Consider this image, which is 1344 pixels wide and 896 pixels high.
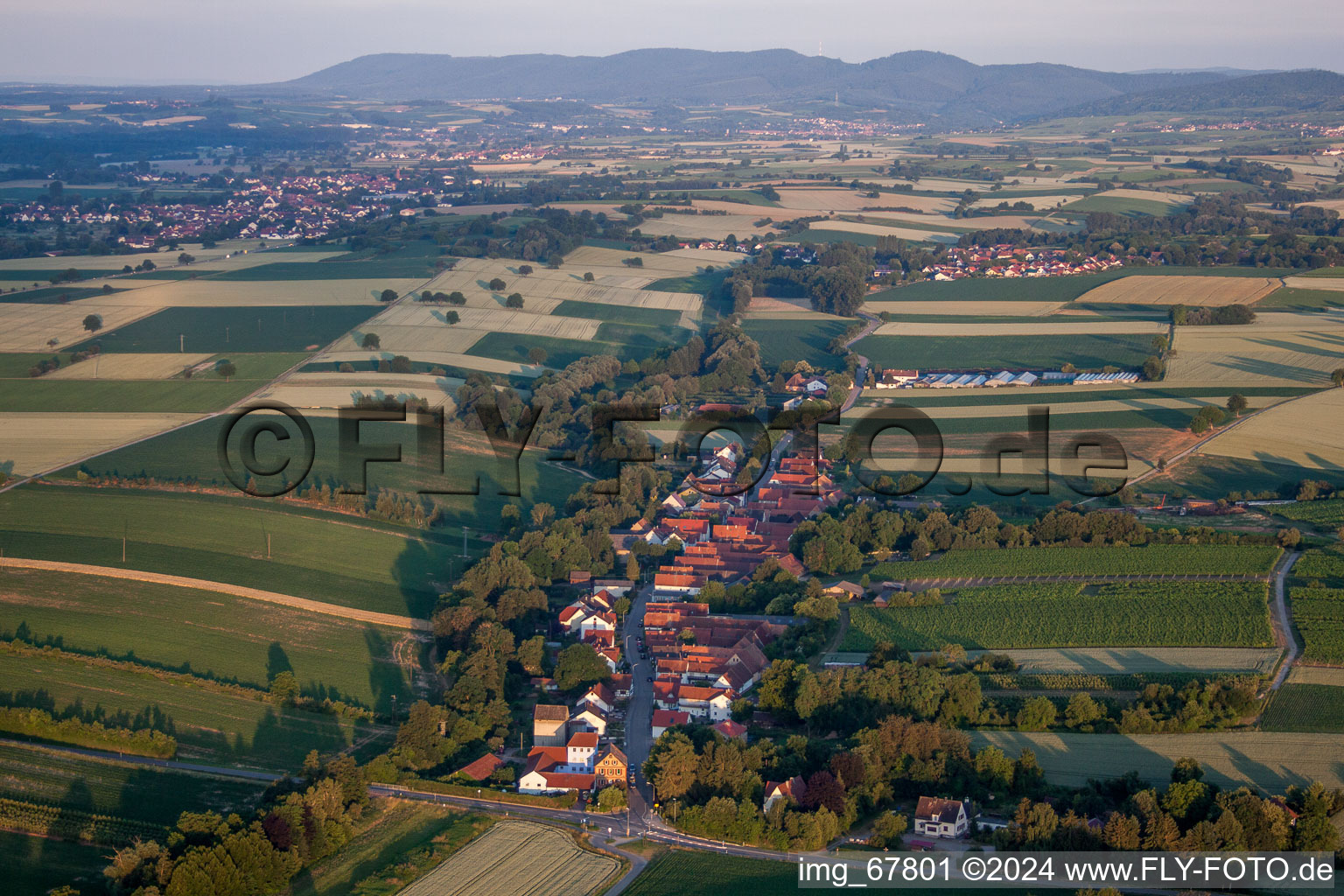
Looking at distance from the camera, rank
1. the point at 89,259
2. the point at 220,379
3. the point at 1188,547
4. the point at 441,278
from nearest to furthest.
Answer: the point at 1188,547, the point at 220,379, the point at 441,278, the point at 89,259

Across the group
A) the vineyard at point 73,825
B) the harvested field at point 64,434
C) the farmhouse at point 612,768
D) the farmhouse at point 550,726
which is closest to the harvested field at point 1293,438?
the farmhouse at point 550,726

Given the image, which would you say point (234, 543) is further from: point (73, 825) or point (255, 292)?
point (255, 292)

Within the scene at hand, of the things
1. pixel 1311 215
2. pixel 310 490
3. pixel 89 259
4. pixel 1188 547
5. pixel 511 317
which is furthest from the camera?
pixel 1311 215

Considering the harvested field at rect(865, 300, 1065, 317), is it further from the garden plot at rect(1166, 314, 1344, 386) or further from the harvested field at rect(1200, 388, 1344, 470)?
the harvested field at rect(1200, 388, 1344, 470)

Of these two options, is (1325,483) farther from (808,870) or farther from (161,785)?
(161,785)

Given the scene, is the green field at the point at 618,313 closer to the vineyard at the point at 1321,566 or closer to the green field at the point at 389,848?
the vineyard at the point at 1321,566

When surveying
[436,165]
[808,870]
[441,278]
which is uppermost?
[436,165]

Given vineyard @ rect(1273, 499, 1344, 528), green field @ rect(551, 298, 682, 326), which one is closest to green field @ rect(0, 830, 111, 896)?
vineyard @ rect(1273, 499, 1344, 528)

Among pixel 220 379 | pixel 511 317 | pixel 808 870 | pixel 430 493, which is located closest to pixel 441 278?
pixel 511 317
